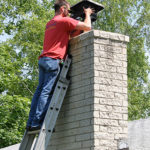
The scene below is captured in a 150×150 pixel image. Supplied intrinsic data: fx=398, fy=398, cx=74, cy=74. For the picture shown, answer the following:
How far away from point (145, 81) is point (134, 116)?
8.48ft

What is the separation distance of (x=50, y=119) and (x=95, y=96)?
735mm

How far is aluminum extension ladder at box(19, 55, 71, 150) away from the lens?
5645 millimetres

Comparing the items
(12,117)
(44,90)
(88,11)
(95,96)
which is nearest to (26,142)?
(44,90)

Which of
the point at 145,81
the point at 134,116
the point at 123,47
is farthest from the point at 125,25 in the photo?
the point at 123,47

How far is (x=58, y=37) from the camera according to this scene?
20.3 ft

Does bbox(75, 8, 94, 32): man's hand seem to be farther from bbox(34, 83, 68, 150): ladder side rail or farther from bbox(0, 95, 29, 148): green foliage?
bbox(0, 95, 29, 148): green foliage

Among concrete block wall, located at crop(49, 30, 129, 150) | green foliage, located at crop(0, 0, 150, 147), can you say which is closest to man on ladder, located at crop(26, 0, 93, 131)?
concrete block wall, located at crop(49, 30, 129, 150)

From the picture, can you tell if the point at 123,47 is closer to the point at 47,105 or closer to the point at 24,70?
the point at 47,105

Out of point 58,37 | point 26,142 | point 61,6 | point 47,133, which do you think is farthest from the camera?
point 61,6

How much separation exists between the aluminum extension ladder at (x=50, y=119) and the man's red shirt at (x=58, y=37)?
0.66 feet

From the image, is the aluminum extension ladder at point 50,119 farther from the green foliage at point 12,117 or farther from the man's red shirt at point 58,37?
the green foliage at point 12,117

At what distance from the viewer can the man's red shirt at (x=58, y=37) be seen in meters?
6.11

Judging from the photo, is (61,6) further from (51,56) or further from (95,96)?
(95,96)

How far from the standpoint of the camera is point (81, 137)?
5.84 m
